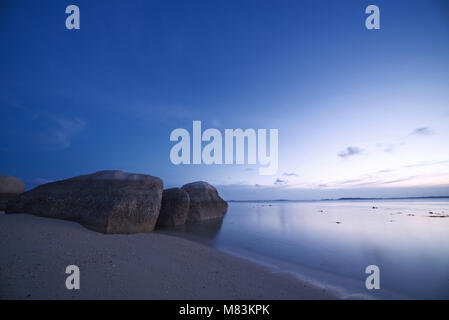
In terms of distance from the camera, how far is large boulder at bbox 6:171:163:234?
8.80 metres

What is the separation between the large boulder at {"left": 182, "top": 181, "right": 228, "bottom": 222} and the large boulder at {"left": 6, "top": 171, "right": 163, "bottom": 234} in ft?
27.3

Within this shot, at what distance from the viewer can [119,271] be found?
4781 millimetres

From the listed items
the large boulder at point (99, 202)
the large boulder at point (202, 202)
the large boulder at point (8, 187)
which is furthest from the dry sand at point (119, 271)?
the large boulder at point (8, 187)

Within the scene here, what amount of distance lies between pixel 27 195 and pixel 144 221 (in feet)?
21.3

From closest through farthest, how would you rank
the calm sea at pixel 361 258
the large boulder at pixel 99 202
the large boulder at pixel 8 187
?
the calm sea at pixel 361 258
the large boulder at pixel 99 202
the large boulder at pixel 8 187

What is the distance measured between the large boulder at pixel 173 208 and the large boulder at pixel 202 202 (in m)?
3.20

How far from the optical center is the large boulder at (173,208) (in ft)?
47.5

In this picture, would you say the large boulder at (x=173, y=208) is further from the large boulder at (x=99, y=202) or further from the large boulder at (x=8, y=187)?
the large boulder at (x=8, y=187)

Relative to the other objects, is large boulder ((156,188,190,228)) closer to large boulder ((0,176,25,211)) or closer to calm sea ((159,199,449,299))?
calm sea ((159,199,449,299))

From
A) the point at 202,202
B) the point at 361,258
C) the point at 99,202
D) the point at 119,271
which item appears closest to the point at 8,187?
the point at 99,202

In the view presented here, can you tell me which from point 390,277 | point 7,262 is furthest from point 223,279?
point 390,277

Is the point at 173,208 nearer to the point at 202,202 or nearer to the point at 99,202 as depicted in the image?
the point at 202,202

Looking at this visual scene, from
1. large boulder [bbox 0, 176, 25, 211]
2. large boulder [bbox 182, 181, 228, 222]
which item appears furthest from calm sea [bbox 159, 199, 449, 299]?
large boulder [bbox 0, 176, 25, 211]
